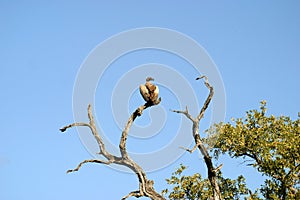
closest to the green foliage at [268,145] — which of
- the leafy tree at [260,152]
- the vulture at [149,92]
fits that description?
the leafy tree at [260,152]

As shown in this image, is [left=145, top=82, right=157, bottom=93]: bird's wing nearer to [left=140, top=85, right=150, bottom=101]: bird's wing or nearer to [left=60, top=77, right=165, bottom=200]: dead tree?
[left=140, top=85, right=150, bottom=101]: bird's wing

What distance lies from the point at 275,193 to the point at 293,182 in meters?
1.76

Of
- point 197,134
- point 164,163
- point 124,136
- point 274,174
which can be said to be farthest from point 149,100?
point 274,174

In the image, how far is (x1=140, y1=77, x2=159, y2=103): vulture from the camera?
18.9m

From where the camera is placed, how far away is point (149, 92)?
62.2 feet

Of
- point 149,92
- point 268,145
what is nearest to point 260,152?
point 268,145

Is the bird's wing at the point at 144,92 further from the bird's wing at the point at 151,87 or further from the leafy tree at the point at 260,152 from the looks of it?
the leafy tree at the point at 260,152

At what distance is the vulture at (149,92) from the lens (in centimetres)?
1894

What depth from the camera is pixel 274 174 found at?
3125cm

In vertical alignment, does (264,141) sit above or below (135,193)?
above

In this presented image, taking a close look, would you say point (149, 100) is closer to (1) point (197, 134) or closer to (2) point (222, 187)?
(1) point (197, 134)

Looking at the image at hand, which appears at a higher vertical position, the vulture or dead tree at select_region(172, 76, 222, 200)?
dead tree at select_region(172, 76, 222, 200)

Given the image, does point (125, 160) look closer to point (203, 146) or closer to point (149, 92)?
point (149, 92)

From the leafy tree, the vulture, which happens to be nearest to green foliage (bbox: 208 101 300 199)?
the leafy tree
